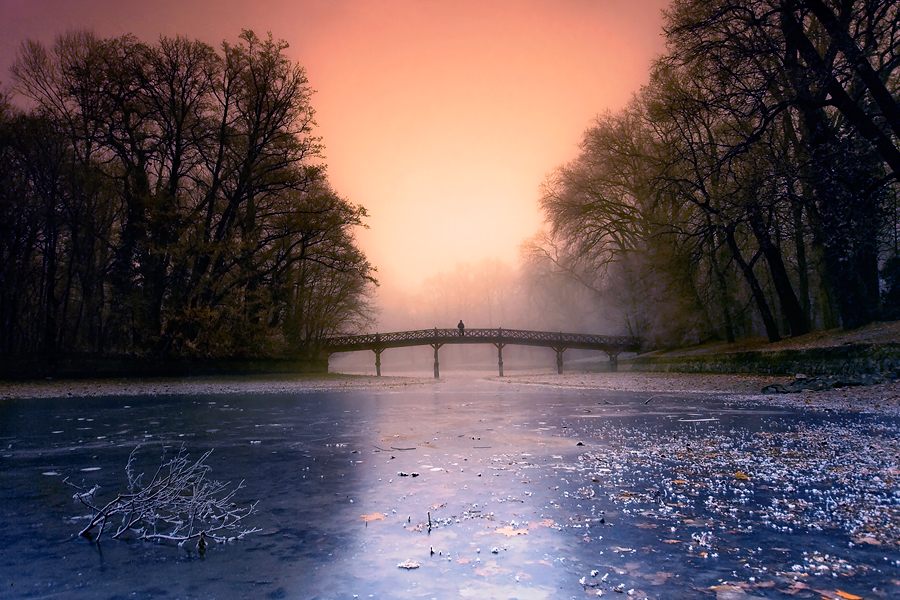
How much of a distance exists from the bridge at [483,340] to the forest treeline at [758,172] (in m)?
13.0

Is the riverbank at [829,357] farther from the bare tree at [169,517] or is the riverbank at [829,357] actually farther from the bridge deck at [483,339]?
the bridge deck at [483,339]

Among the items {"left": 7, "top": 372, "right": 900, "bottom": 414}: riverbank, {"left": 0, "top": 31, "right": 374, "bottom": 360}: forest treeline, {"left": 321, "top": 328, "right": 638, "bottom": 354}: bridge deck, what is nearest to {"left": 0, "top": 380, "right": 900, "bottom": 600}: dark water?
{"left": 7, "top": 372, "right": 900, "bottom": 414}: riverbank

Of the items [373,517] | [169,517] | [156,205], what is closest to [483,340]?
[156,205]

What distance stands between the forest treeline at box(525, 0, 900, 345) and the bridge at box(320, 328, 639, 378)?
1304 centimetres

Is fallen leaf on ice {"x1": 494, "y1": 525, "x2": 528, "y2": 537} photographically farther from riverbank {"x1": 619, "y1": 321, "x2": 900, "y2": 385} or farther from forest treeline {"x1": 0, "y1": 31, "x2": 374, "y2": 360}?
forest treeline {"x1": 0, "y1": 31, "x2": 374, "y2": 360}

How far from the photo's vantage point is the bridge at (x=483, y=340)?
49594 millimetres

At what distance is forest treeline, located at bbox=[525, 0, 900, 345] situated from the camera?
1249 cm

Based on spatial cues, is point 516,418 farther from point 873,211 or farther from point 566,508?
point 873,211

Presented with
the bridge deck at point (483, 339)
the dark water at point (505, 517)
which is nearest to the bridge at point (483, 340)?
the bridge deck at point (483, 339)

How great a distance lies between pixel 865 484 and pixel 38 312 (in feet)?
108

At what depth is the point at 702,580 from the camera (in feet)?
8.26

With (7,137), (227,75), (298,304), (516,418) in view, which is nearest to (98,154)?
(7,137)

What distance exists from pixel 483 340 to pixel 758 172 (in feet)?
137

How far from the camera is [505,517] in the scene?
3.58 m
